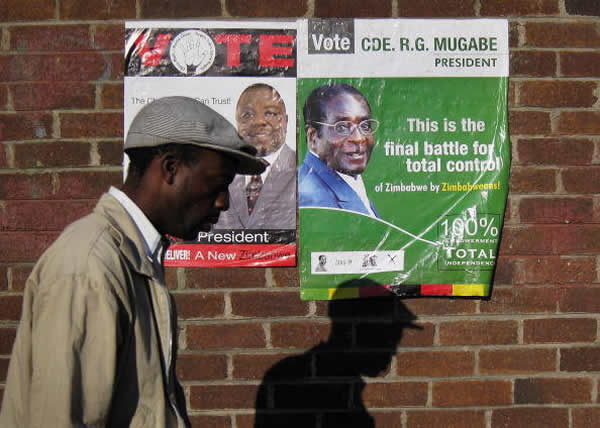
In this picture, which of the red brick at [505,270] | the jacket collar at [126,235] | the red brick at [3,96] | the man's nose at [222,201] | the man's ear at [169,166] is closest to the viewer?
the jacket collar at [126,235]

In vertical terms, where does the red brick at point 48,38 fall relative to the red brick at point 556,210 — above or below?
above

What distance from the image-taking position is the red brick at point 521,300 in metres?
2.81

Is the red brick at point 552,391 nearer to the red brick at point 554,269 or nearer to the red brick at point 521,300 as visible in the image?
the red brick at point 521,300

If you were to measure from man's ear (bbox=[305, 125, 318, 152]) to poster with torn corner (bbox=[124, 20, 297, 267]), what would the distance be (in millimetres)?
64

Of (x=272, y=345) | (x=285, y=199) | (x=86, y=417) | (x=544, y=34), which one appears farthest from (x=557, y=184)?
(x=86, y=417)

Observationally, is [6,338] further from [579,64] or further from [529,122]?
[579,64]

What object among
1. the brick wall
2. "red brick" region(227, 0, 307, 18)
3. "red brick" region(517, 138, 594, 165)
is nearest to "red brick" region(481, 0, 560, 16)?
the brick wall

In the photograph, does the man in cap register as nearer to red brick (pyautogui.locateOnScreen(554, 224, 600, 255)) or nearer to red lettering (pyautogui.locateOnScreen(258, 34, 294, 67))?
red lettering (pyautogui.locateOnScreen(258, 34, 294, 67))

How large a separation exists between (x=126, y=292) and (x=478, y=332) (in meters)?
1.91

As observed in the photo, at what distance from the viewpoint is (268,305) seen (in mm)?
2773

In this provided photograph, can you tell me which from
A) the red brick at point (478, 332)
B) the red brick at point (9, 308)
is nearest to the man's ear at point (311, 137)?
the red brick at point (478, 332)

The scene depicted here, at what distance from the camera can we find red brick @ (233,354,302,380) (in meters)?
2.78

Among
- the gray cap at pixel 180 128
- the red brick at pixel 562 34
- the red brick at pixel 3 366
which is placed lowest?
the red brick at pixel 3 366

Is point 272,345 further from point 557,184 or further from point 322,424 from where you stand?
point 557,184
